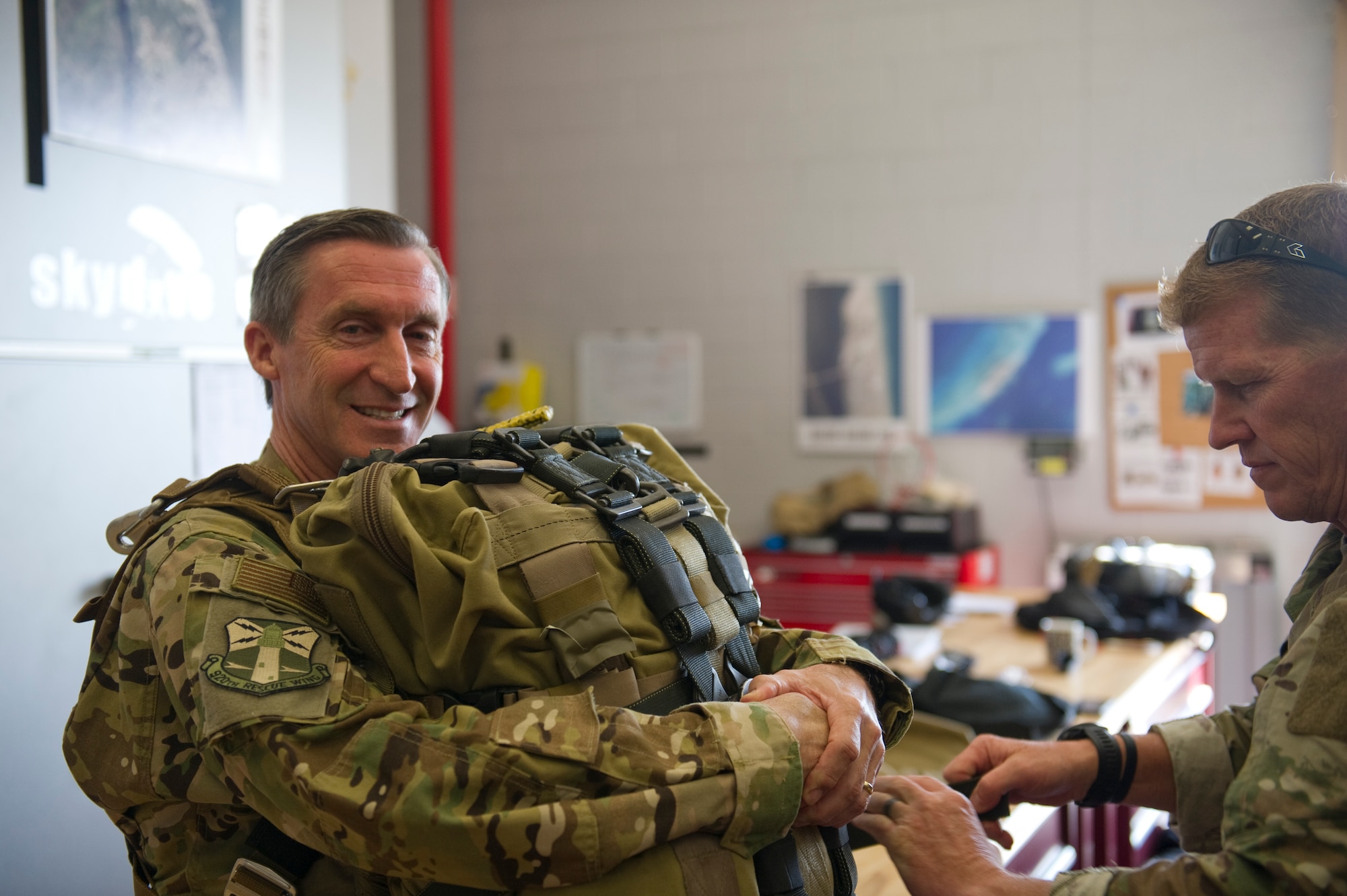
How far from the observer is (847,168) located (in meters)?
5.39

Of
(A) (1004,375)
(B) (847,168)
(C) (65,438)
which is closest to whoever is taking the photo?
(C) (65,438)

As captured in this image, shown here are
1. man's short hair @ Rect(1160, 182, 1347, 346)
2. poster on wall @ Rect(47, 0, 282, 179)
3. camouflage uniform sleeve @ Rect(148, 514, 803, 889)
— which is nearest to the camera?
camouflage uniform sleeve @ Rect(148, 514, 803, 889)

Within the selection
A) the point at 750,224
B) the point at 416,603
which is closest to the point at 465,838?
the point at 416,603

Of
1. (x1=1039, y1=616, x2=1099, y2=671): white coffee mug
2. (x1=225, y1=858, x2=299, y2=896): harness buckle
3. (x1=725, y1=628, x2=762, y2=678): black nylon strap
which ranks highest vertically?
(x1=725, y1=628, x2=762, y2=678): black nylon strap

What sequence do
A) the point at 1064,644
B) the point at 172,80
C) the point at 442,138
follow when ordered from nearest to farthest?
1. the point at 172,80
2. the point at 1064,644
3. the point at 442,138

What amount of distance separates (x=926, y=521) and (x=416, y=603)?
3913mm

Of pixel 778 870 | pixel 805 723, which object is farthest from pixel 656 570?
pixel 778 870

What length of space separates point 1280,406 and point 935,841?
71 cm

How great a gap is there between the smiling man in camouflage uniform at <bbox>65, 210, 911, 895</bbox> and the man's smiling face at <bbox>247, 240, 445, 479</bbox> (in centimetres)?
16

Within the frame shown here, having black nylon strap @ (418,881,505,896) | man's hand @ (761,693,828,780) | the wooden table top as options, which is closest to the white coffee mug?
the wooden table top

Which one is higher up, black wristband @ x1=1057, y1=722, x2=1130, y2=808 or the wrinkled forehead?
the wrinkled forehead

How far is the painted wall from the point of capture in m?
2.22

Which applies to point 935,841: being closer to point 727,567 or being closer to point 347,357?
point 727,567

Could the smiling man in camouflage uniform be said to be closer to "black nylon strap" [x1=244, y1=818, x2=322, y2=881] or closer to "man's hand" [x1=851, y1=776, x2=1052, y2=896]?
"black nylon strap" [x1=244, y1=818, x2=322, y2=881]
